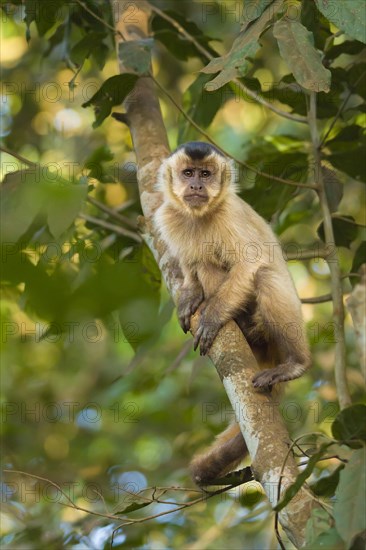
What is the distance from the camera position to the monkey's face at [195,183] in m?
4.83

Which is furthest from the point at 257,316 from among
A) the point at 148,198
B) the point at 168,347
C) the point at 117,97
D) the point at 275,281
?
the point at 168,347

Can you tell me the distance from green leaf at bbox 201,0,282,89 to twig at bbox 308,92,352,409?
1378 millimetres

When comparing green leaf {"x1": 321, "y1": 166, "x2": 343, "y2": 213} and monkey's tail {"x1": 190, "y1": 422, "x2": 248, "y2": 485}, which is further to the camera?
green leaf {"x1": 321, "y1": 166, "x2": 343, "y2": 213}

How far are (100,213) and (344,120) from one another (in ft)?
6.40

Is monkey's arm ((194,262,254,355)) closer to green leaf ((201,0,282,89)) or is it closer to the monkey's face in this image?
the monkey's face

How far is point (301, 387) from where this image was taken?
25.3 ft

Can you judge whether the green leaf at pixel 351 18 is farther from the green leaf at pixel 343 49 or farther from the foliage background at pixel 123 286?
the green leaf at pixel 343 49

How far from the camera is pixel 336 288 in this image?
412cm

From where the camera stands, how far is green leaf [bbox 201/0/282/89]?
119 inches

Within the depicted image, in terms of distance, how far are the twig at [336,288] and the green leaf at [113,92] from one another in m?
1.12

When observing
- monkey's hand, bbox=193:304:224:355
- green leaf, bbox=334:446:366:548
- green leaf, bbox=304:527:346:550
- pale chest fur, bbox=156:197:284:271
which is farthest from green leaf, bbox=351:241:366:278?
green leaf, bbox=304:527:346:550

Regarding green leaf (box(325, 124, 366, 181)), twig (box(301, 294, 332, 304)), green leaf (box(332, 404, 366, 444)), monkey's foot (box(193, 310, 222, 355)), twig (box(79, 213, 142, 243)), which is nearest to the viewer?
green leaf (box(332, 404, 366, 444))

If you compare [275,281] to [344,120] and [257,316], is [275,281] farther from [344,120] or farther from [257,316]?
[344,120]

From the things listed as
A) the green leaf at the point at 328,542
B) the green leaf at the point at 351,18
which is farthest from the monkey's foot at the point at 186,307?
the green leaf at the point at 328,542
